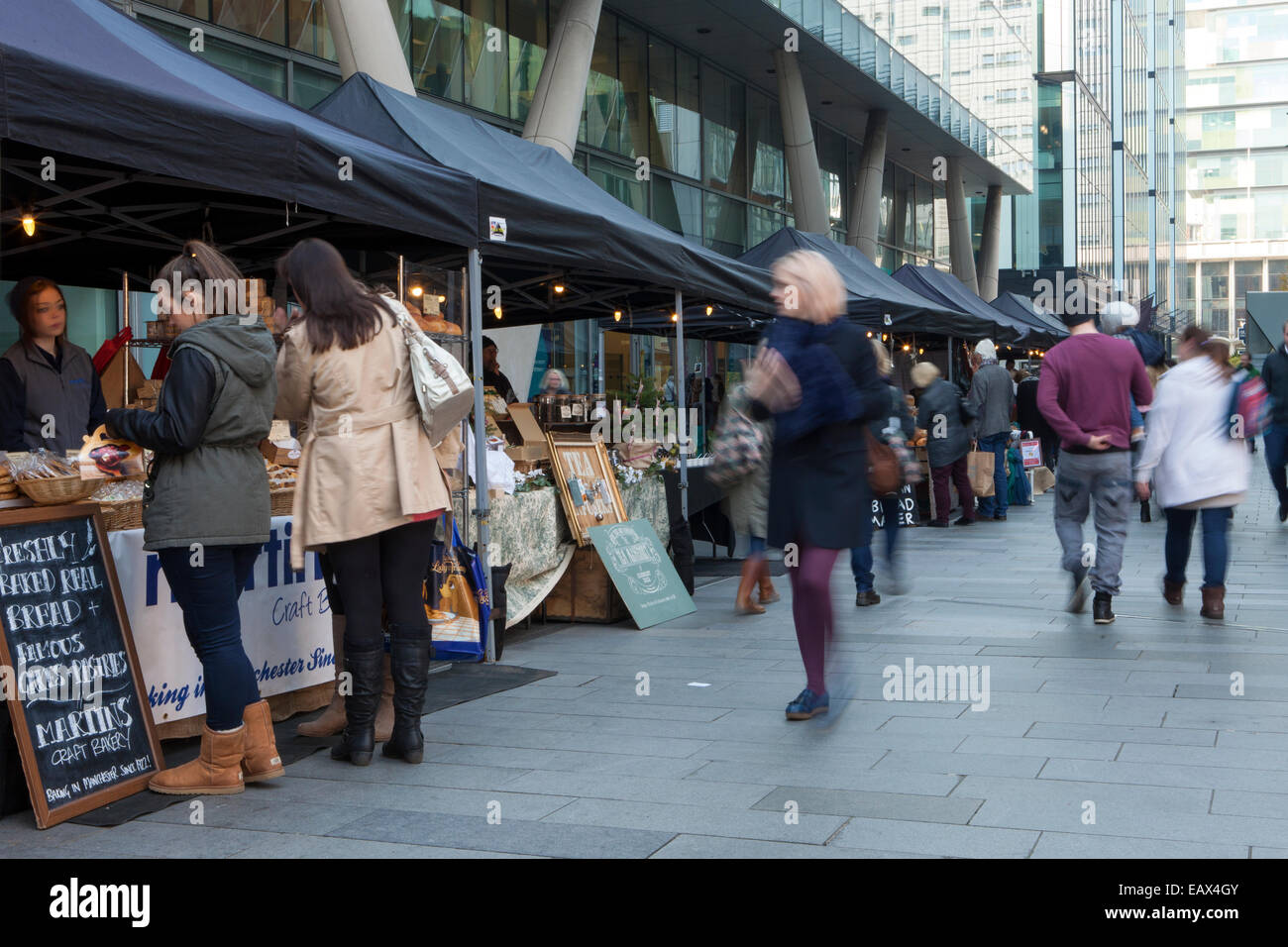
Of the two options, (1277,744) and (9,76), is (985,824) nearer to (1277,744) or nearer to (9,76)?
(1277,744)

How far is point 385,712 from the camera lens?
5.25 metres

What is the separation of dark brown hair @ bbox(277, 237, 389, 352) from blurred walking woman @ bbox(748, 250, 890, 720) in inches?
60.7

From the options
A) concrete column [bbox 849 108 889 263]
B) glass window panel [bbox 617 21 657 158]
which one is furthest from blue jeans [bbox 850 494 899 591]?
concrete column [bbox 849 108 889 263]

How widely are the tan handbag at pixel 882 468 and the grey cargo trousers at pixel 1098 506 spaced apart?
7.23 ft

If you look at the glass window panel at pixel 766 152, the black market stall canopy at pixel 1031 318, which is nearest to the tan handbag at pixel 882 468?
the black market stall canopy at pixel 1031 318

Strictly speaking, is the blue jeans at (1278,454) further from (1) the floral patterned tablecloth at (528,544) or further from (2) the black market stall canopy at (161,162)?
(2) the black market stall canopy at (161,162)

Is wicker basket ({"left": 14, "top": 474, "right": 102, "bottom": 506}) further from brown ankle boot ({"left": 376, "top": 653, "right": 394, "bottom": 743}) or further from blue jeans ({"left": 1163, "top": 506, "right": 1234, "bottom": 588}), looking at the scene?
A: blue jeans ({"left": 1163, "top": 506, "right": 1234, "bottom": 588})

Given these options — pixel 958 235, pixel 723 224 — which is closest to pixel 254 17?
pixel 723 224

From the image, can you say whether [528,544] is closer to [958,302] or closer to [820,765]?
[820,765]

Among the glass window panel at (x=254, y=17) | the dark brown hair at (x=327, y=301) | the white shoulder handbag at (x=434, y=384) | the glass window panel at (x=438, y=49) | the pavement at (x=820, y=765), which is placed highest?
the glass window panel at (x=438, y=49)

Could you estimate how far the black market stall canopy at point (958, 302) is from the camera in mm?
17922

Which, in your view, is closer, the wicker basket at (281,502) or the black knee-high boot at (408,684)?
the black knee-high boot at (408,684)

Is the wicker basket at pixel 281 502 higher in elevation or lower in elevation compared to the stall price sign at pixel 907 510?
higher

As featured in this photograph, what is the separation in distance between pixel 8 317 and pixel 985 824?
987cm
